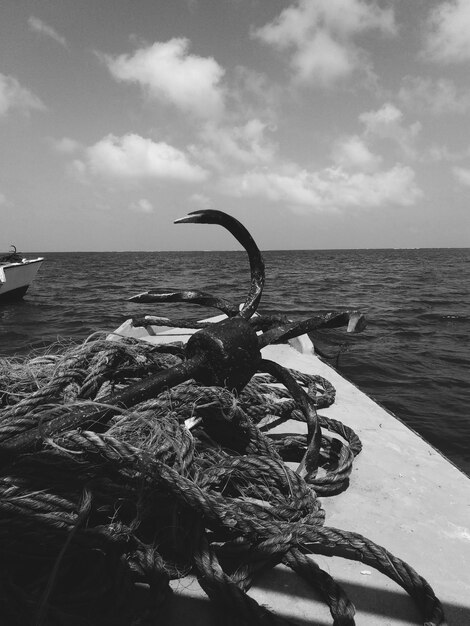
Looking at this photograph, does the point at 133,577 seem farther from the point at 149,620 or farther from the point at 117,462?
the point at 117,462

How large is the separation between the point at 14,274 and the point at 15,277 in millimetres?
147

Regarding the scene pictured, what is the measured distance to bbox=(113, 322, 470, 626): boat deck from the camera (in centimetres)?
114

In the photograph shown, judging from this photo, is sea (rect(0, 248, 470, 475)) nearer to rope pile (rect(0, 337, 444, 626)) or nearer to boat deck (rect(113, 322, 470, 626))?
rope pile (rect(0, 337, 444, 626))

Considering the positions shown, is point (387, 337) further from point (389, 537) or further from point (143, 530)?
point (143, 530)

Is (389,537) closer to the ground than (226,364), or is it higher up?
closer to the ground

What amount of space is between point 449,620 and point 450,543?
1.18 feet

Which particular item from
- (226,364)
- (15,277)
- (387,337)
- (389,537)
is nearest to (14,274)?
(15,277)

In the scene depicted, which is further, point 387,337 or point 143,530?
point 387,337

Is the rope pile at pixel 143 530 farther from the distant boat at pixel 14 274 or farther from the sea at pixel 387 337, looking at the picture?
the distant boat at pixel 14 274

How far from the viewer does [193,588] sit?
1207 mm

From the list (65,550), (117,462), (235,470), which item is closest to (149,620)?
(65,550)

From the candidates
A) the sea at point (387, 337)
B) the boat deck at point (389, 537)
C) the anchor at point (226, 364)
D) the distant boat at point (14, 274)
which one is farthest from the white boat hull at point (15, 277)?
the boat deck at point (389, 537)

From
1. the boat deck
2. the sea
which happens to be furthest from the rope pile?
the sea

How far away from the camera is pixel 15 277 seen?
1377 cm
